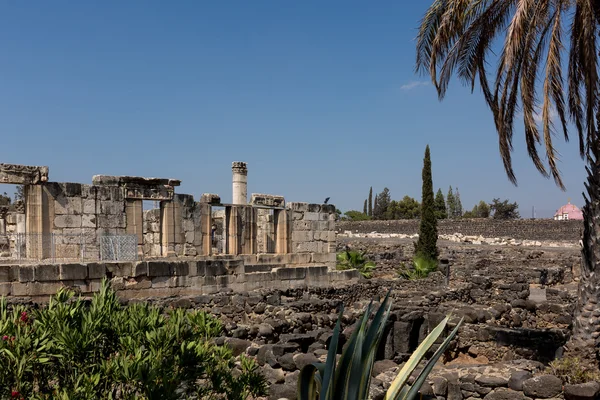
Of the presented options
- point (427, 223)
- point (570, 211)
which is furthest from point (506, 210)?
point (427, 223)

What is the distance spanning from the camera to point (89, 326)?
395 centimetres

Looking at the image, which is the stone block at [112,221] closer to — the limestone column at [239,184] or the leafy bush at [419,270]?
the limestone column at [239,184]

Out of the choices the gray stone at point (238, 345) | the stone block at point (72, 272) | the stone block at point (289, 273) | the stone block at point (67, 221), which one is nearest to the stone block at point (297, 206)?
the stone block at point (289, 273)

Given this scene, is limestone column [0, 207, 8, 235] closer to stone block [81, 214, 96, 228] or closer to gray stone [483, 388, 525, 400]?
stone block [81, 214, 96, 228]

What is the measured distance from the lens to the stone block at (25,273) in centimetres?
1130

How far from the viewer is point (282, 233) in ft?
64.8

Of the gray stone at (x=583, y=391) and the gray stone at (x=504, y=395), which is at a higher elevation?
the gray stone at (x=583, y=391)

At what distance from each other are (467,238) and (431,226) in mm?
24270

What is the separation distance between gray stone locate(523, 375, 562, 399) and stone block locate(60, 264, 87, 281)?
9221mm

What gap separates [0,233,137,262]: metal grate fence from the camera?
13.5 m

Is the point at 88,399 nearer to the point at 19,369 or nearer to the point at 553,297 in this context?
the point at 19,369

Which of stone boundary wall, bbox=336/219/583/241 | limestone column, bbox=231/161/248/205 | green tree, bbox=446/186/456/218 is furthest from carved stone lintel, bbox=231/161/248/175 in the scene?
green tree, bbox=446/186/456/218

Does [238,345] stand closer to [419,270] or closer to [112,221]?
[112,221]

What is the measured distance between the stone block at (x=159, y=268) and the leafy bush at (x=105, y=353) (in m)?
8.39
